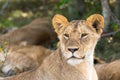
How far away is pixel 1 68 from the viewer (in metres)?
8.10

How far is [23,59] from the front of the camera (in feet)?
26.8

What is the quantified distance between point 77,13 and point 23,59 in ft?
8.90

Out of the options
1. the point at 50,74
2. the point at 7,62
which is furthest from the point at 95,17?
the point at 7,62

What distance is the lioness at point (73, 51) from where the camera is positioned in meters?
5.43

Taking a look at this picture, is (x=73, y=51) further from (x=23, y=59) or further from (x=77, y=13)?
(x=77, y=13)

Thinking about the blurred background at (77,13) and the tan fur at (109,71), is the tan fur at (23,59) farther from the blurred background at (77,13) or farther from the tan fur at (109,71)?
the tan fur at (109,71)

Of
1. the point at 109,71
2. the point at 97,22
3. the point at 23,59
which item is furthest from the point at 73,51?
the point at 23,59

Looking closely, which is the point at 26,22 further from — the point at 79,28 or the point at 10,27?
the point at 79,28

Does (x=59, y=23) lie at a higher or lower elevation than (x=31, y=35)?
higher

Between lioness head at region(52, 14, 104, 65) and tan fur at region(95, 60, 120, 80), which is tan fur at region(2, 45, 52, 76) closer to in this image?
tan fur at region(95, 60, 120, 80)

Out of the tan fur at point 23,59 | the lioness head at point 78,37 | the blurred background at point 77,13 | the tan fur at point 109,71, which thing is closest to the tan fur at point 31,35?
the blurred background at point 77,13

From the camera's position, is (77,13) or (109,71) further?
(77,13)

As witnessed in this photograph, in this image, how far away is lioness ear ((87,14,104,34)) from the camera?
5.62 meters

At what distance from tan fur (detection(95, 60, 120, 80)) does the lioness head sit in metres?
1.38
